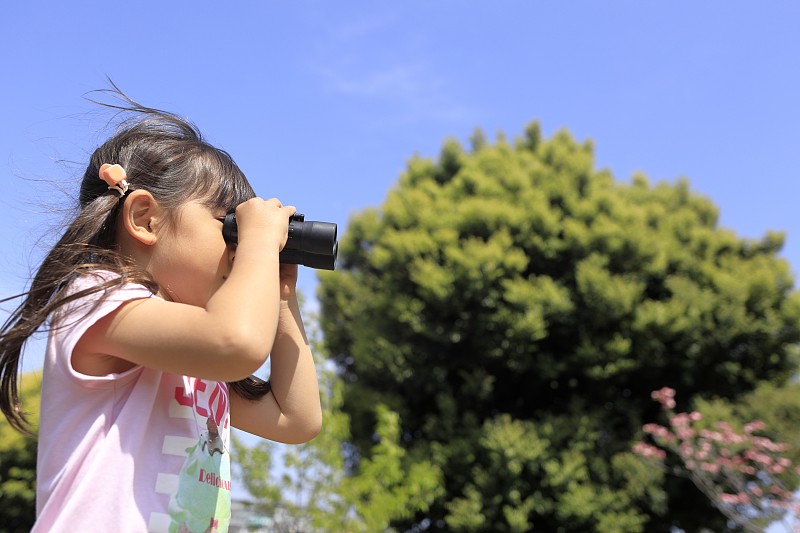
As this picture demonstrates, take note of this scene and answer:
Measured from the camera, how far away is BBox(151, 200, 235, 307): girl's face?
46.2 inches

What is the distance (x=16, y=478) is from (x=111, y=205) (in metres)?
10.1

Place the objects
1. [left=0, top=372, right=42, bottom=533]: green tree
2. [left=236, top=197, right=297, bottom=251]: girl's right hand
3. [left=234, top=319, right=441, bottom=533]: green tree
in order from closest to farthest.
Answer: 1. [left=236, top=197, right=297, bottom=251]: girl's right hand
2. [left=234, top=319, right=441, bottom=533]: green tree
3. [left=0, top=372, right=42, bottom=533]: green tree

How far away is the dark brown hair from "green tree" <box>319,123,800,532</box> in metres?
7.20

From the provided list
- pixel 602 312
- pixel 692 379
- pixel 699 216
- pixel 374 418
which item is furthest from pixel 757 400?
pixel 374 418

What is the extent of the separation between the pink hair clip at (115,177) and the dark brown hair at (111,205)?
0.05ft

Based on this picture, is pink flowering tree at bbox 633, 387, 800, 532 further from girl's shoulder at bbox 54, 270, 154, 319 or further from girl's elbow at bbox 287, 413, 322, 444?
girl's shoulder at bbox 54, 270, 154, 319

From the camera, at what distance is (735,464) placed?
7.55 meters

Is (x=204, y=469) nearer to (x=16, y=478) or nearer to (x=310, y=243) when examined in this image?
(x=310, y=243)

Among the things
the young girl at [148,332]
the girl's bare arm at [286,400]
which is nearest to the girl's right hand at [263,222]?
the young girl at [148,332]

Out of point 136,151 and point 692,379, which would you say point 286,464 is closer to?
point 692,379

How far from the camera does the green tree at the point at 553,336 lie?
832 centimetres

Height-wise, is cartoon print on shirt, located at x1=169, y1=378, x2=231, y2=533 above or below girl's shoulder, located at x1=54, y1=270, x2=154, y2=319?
below

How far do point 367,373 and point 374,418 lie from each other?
67cm

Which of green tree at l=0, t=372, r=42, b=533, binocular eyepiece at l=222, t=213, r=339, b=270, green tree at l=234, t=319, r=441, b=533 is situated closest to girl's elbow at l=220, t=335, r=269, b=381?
binocular eyepiece at l=222, t=213, r=339, b=270
